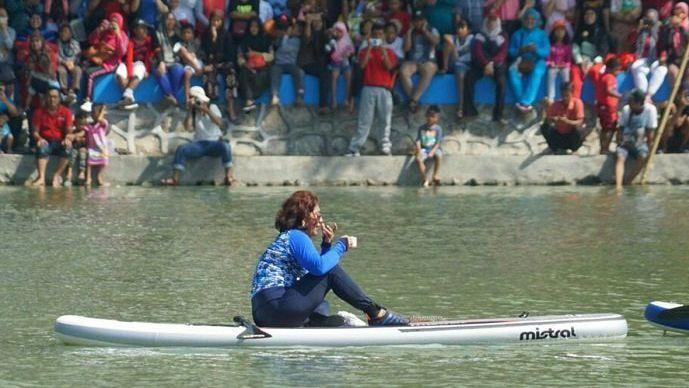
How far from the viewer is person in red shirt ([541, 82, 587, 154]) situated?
2488 centimetres

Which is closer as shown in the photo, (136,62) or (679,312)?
(679,312)

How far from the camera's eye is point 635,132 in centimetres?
2455

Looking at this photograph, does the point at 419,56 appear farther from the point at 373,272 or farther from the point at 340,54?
the point at 373,272

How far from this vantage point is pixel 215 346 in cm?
1234

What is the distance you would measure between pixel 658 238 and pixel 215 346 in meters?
7.73

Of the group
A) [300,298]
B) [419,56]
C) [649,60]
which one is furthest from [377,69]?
[300,298]

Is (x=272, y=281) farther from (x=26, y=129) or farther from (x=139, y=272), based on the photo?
(x=26, y=129)

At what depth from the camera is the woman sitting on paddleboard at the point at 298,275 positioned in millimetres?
12297

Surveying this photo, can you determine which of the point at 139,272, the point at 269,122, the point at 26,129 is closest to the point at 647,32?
the point at 269,122

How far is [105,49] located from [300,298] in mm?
12941

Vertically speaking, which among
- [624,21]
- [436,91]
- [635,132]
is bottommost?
[635,132]

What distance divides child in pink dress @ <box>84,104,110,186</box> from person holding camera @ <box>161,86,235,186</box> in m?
0.87

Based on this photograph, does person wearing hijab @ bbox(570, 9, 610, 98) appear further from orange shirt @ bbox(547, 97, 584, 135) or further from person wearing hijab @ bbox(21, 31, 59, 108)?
person wearing hijab @ bbox(21, 31, 59, 108)

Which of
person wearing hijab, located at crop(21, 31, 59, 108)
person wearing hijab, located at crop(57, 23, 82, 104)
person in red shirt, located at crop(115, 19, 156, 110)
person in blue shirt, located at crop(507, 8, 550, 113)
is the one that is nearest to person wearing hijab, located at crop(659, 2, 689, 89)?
person in blue shirt, located at crop(507, 8, 550, 113)
